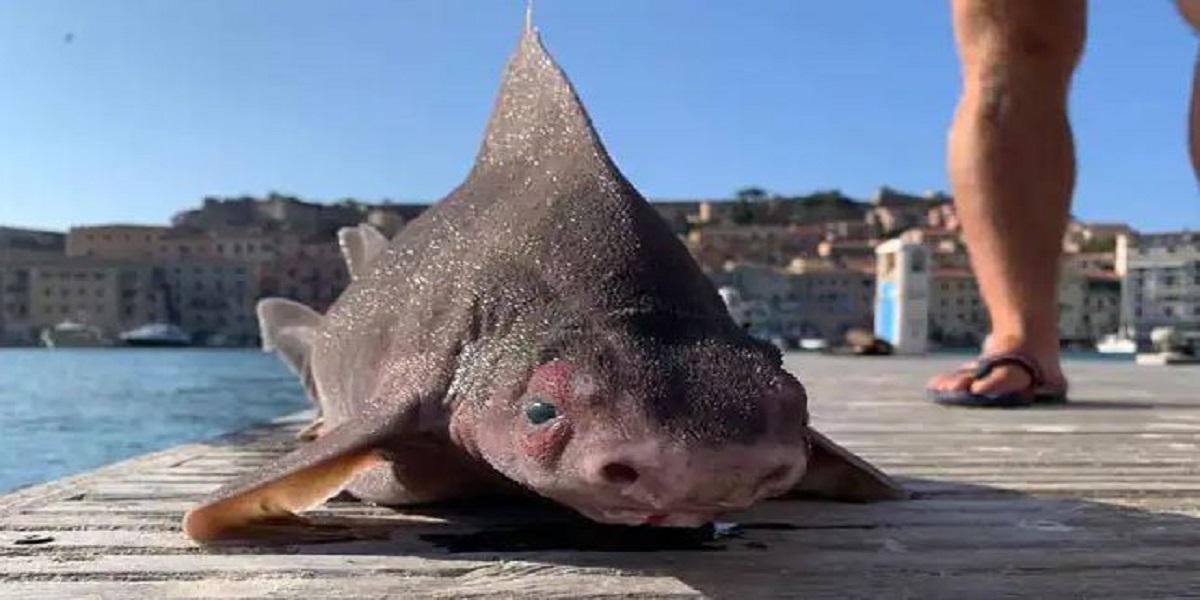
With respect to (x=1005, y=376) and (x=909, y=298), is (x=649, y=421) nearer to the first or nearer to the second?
(x=1005, y=376)

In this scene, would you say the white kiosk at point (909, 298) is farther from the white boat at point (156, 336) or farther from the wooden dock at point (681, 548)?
the white boat at point (156, 336)

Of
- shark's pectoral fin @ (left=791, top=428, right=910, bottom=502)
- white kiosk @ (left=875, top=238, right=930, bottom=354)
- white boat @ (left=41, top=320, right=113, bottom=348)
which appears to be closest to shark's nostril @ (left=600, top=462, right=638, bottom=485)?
shark's pectoral fin @ (left=791, top=428, right=910, bottom=502)

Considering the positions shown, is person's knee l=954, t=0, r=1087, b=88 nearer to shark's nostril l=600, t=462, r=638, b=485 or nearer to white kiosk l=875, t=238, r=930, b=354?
shark's nostril l=600, t=462, r=638, b=485

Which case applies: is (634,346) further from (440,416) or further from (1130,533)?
(1130,533)

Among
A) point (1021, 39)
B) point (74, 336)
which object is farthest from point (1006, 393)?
point (74, 336)

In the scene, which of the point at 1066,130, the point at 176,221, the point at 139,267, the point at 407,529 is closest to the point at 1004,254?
the point at 1066,130

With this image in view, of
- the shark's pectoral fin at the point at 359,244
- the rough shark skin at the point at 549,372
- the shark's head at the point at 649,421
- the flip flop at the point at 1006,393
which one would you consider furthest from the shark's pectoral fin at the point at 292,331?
the flip flop at the point at 1006,393
